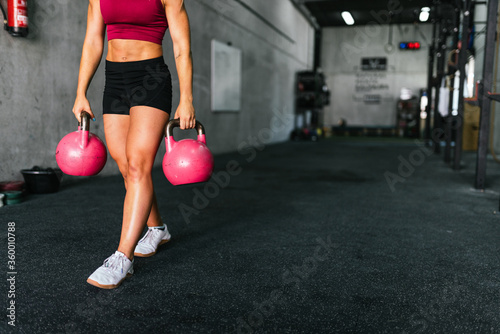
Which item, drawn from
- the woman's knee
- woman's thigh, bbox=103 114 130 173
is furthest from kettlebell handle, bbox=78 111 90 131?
the woman's knee

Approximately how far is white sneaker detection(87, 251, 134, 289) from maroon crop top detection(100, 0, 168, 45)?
0.87 m

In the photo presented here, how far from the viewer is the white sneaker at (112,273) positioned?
1538mm

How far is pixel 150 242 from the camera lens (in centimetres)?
196

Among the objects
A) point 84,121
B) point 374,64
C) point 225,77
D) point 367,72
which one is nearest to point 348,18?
point 374,64

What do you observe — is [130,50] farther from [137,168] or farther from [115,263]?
[115,263]

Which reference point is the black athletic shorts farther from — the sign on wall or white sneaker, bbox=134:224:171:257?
the sign on wall

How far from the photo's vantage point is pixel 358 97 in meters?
16.5

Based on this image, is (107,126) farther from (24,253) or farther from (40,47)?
(40,47)

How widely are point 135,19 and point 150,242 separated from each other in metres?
1.00

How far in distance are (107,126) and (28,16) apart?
2314 mm

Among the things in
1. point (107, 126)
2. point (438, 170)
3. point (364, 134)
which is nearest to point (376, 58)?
point (364, 134)

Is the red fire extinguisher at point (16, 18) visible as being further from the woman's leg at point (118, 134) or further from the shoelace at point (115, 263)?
the shoelace at point (115, 263)

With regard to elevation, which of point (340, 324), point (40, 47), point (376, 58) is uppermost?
point (376, 58)

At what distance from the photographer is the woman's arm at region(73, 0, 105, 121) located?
1672 mm
